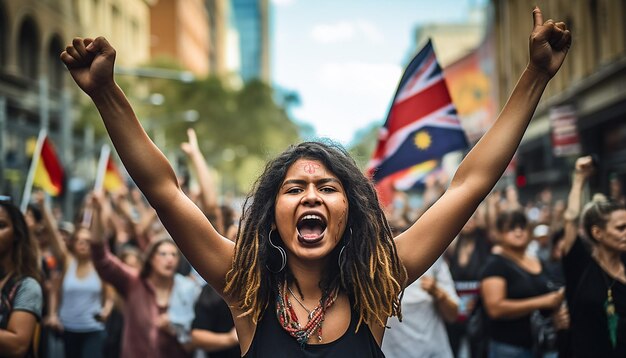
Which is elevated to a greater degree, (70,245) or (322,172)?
(322,172)

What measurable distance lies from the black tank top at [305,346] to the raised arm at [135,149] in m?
0.31

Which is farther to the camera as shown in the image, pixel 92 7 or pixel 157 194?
pixel 92 7

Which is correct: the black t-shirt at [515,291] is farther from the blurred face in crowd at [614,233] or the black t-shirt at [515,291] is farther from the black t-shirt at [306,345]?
the black t-shirt at [306,345]

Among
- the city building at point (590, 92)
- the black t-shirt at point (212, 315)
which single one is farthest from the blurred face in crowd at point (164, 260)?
the city building at point (590, 92)

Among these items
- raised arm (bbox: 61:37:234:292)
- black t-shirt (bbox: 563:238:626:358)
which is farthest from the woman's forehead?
black t-shirt (bbox: 563:238:626:358)

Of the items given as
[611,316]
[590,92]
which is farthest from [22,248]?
[590,92]

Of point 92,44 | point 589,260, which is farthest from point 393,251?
point 589,260

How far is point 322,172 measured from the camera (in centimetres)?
288

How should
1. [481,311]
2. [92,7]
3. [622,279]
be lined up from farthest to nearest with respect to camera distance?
[92,7], [481,311], [622,279]

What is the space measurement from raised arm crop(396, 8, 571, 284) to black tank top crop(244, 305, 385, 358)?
0.29 m

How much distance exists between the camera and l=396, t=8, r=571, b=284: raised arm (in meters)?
2.89

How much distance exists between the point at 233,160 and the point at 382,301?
68429 millimetres

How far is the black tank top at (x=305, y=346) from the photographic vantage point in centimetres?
273

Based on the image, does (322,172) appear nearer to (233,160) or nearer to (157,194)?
(157,194)
